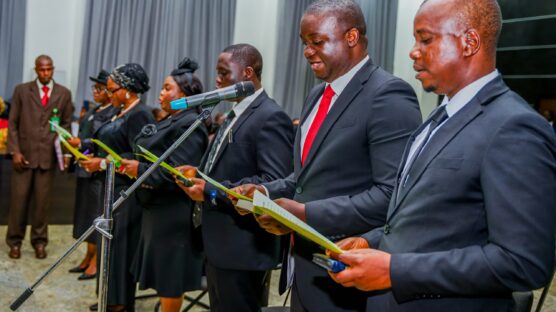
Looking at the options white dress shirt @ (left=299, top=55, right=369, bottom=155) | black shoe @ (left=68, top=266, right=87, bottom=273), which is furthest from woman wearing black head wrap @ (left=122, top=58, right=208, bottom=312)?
black shoe @ (left=68, top=266, right=87, bottom=273)

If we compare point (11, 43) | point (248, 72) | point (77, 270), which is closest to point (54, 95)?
point (77, 270)

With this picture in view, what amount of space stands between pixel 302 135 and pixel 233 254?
0.72m

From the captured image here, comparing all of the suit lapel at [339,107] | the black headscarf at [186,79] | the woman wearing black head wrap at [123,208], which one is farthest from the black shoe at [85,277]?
the suit lapel at [339,107]

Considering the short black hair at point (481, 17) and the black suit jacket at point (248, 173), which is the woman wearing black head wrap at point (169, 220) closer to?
the black suit jacket at point (248, 173)

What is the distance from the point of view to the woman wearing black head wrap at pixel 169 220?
9.70ft

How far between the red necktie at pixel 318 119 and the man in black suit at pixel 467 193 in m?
0.52

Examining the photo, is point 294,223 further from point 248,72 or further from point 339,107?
point 248,72

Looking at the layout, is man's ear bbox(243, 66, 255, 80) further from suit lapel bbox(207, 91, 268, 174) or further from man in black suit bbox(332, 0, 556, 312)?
man in black suit bbox(332, 0, 556, 312)

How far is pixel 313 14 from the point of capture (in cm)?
189

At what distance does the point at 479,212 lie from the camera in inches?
47.2

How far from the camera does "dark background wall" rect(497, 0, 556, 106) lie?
634cm

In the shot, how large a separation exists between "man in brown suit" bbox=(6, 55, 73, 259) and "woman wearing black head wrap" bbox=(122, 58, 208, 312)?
212 centimetres

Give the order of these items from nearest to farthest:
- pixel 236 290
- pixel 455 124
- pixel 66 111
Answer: pixel 455 124 < pixel 236 290 < pixel 66 111

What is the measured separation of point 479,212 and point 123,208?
2523 mm
